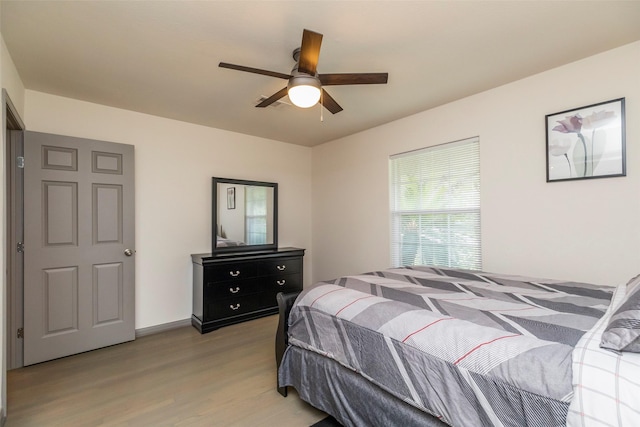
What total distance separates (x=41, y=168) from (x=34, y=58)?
0.95 m

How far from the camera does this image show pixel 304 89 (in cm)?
187

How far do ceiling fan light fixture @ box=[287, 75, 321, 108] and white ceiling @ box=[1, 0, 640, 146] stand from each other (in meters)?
0.31

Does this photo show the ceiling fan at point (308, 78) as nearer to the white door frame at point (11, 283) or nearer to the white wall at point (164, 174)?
the white wall at point (164, 174)

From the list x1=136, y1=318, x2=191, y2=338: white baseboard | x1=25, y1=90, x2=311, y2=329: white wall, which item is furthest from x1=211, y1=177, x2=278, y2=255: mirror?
x1=136, y1=318, x2=191, y2=338: white baseboard

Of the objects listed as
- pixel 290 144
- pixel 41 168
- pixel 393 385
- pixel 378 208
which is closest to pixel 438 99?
pixel 378 208

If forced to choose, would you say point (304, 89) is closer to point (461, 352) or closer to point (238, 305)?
point (461, 352)

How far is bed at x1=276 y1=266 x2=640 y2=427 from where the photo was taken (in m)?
0.93

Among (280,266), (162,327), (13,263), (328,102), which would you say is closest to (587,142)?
(328,102)

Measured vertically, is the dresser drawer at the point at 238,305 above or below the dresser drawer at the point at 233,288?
below

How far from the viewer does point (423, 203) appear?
10.9ft

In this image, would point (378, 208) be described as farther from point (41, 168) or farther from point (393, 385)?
point (41, 168)

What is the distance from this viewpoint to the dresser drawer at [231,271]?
3.36 metres

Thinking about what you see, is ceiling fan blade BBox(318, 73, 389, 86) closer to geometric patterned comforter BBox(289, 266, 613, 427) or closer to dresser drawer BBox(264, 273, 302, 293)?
geometric patterned comforter BBox(289, 266, 613, 427)

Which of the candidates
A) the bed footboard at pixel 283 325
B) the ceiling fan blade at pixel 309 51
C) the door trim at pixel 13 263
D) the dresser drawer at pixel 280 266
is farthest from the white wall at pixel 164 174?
the ceiling fan blade at pixel 309 51
